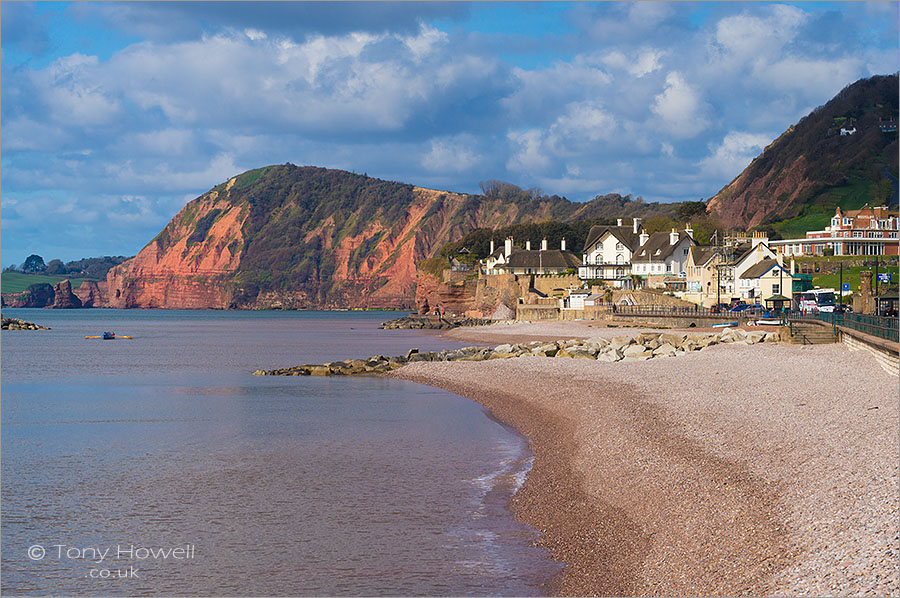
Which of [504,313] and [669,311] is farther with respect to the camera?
[504,313]

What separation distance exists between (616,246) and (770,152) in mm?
95619

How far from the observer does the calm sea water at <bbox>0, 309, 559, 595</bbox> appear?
488 inches

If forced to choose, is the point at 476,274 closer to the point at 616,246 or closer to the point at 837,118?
the point at 616,246

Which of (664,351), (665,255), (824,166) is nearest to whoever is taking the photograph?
(664,351)

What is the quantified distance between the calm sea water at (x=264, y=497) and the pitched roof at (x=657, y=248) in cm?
6904

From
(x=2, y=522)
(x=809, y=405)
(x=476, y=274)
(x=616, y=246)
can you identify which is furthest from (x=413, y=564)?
(x=476, y=274)

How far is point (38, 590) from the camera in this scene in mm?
12102

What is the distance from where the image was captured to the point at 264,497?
17047 millimetres

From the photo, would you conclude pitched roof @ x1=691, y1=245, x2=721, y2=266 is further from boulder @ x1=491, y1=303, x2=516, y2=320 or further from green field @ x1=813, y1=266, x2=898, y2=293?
boulder @ x1=491, y1=303, x2=516, y2=320

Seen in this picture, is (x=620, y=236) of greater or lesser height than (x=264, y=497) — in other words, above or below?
above

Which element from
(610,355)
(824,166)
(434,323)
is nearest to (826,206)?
(824,166)

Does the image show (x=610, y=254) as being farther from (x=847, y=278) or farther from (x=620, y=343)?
(x=620, y=343)

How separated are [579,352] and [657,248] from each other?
197 ft

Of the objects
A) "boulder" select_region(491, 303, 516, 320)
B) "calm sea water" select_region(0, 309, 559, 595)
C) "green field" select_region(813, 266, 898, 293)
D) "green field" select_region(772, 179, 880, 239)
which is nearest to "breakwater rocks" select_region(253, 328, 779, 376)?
"calm sea water" select_region(0, 309, 559, 595)
